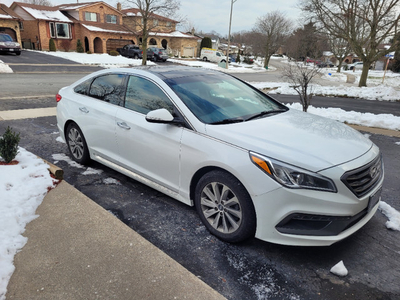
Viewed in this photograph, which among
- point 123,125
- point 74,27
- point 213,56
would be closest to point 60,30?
point 74,27

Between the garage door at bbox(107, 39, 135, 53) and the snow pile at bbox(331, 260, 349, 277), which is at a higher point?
the garage door at bbox(107, 39, 135, 53)

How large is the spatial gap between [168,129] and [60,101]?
8.58 ft

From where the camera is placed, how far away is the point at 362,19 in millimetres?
21359

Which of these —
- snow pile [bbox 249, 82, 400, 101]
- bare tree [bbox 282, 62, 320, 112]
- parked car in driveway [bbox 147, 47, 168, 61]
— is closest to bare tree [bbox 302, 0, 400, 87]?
snow pile [bbox 249, 82, 400, 101]

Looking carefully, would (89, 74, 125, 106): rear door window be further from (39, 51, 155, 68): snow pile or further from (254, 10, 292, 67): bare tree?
(254, 10, 292, 67): bare tree

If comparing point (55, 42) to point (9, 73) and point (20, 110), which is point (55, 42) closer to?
point (9, 73)

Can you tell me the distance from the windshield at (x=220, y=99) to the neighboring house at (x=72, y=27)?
38.4 metres

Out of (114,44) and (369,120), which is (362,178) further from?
(114,44)

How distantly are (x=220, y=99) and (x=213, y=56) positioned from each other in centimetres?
4453

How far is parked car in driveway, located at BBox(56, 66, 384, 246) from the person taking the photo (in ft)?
8.32

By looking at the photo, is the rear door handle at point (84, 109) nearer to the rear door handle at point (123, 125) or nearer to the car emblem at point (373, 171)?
the rear door handle at point (123, 125)

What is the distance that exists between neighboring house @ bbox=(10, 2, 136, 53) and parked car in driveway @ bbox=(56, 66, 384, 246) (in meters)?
38.2

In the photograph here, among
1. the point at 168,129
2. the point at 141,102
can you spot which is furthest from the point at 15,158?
the point at 168,129

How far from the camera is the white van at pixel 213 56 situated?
149ft
